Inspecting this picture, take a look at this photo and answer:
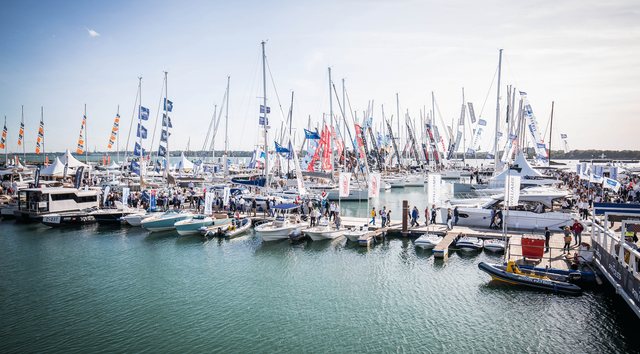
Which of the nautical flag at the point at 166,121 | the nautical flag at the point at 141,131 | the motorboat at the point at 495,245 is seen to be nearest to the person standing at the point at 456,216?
the motorboat at the point at 495,245

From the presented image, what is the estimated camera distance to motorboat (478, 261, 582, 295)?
19.3 metres

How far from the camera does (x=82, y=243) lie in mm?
31406

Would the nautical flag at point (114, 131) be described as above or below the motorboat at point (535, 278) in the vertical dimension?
above

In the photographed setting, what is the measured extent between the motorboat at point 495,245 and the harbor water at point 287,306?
617mm

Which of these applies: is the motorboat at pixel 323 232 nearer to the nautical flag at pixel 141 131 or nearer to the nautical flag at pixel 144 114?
the nautical flag at pixel 144 114

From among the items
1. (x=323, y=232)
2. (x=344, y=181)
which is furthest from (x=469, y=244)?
(x=344, y=181)

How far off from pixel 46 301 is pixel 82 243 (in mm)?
13132

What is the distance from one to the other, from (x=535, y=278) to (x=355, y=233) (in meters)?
13.1

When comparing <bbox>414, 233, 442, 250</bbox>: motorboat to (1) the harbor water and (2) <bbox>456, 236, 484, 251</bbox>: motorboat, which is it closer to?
(1) the harbor water

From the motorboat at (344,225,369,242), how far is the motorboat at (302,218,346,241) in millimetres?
908

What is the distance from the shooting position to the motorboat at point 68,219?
37.3 metres

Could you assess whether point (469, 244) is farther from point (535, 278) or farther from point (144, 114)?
point (144, 114)

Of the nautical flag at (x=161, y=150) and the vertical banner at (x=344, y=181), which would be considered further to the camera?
the nautical flag at (x=161, y=150)

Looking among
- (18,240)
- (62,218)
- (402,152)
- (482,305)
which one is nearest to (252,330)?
(482,305)
